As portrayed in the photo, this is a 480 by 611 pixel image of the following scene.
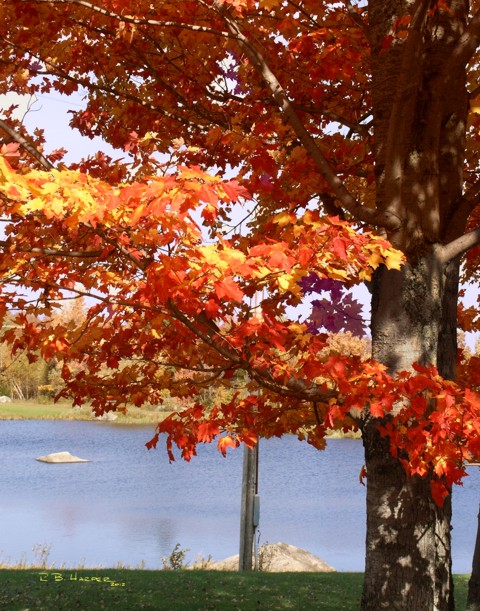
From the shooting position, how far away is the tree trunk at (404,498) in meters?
4.87

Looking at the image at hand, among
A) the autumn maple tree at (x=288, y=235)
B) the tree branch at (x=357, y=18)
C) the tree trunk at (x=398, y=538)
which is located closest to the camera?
the autumn maple tree at (x=288, y=235)

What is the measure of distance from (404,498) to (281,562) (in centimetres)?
1015

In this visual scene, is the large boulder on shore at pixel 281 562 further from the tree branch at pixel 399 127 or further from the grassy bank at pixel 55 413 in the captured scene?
the grassy bank at pixel 55 413

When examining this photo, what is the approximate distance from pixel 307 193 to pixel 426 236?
3.46 feet

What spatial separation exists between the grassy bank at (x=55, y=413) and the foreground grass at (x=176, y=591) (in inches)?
1590

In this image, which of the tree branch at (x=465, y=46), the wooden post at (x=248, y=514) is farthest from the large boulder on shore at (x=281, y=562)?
the tree branch at (x=465, y=46)

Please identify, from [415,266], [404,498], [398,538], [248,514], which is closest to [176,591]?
[248,514]

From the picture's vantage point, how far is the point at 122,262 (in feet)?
20.0

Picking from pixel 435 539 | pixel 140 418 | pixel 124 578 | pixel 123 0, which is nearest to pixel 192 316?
pixel 435 539

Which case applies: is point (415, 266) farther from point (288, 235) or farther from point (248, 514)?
point (248, 514)

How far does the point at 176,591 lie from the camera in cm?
959

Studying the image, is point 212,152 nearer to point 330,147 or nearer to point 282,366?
point 330,147
